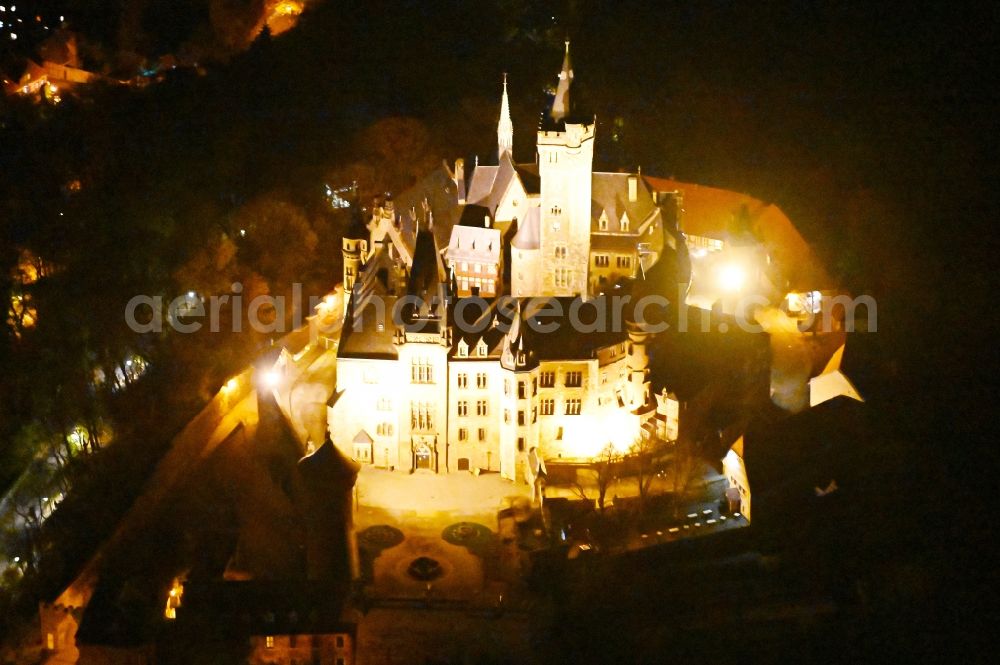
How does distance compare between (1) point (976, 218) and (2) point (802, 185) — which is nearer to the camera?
(1) point (976, 218)

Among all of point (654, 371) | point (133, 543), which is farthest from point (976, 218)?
point (133, 543)

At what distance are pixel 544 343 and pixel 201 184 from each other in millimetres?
21846

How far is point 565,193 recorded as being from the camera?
129 ft

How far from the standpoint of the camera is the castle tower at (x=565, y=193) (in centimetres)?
3841

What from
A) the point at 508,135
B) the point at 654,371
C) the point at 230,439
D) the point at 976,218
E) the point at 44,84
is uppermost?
the point at 44,84

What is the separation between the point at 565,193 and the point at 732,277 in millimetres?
9708

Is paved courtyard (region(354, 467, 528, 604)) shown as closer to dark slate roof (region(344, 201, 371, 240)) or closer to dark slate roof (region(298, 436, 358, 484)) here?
dark slate roof (region(298, 436, 358, 484))

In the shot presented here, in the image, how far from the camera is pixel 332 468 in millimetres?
27750

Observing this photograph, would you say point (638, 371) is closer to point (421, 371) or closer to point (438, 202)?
point (421, 371)

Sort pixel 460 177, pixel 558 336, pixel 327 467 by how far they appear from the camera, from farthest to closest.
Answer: pixel 460 177 → pixel 558 336 → pixel 327 467

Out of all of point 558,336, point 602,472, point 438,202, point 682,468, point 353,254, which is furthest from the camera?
point 438,202

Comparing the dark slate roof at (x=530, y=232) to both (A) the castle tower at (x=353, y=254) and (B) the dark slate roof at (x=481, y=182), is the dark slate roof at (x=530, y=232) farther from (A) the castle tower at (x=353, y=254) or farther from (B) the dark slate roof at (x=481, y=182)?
(A) the castle tower at (x=353, y=254)

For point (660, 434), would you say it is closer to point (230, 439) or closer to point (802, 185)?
point (230, 439)

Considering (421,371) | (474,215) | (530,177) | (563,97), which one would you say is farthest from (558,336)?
(563,97)
